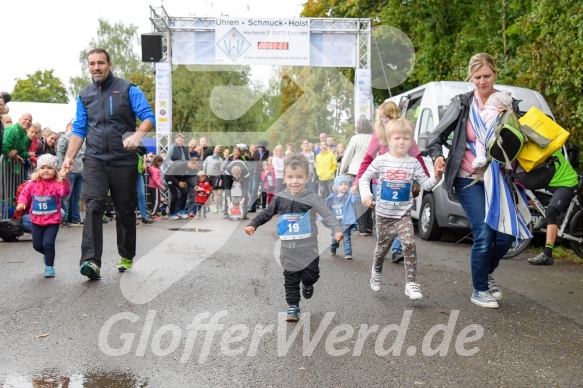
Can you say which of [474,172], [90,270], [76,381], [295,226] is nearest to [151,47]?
[90,270]

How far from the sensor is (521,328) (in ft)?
17.9

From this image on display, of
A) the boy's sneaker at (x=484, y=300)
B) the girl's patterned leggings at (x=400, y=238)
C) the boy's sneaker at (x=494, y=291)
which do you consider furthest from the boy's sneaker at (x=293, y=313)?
the boy's sneaker at (x=494, y=291)

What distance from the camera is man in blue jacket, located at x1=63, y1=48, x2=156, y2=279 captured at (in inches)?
291

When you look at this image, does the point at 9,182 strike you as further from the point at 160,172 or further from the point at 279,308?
the point at 279,308

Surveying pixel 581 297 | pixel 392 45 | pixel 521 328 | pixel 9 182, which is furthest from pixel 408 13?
pixel 521 328

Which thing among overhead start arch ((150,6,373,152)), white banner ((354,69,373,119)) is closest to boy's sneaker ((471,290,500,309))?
white banner ((354,69,373,119))

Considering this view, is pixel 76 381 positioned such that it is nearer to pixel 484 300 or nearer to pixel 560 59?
pixel 484 300

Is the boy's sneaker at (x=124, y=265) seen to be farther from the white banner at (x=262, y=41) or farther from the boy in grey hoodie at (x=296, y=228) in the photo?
the white banner at (x=262, y=41)

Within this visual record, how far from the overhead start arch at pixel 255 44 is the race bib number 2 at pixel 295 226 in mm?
18137

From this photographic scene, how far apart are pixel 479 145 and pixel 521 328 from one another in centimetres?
158

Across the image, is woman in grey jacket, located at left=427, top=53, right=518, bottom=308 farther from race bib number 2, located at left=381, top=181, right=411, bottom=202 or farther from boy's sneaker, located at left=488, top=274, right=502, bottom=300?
race bib number 2, located at left=381, top=181, right=411, bottom=202

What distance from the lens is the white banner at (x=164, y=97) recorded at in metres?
24.0

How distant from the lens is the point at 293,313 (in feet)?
18.4

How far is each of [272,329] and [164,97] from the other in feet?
64.6
